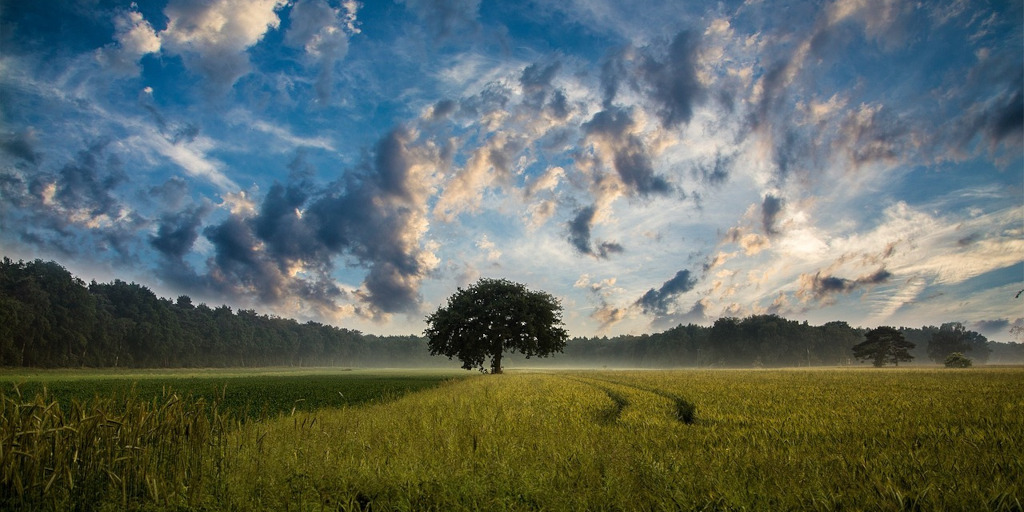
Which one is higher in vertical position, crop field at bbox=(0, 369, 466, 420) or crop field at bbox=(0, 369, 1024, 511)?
crop field at bbox=(0, 369, 1024, 511)

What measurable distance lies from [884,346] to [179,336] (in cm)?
17774

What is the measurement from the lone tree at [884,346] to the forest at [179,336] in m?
55.3

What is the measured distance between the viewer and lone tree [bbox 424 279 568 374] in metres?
53.7

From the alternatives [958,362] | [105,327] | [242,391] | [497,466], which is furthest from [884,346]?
[105,327]

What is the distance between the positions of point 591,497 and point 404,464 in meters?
2.86

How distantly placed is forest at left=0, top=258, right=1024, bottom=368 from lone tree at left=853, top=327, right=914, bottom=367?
55280mm

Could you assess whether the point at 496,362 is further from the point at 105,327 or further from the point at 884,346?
the point at 105,327

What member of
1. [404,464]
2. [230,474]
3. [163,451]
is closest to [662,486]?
[404,464]

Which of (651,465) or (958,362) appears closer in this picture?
(651,465)

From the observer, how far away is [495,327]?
54.2m

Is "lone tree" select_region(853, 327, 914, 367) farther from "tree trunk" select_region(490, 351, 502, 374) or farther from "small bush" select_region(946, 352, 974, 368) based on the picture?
"tree trunk" select_region(490, 351, 502, 374)

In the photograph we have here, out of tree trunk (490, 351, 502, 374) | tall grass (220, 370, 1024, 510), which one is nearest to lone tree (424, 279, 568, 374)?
tree trunk (490, 351, 502, 374)

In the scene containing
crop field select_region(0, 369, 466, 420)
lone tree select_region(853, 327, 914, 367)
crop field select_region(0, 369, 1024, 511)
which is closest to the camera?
crop field select_region(0, 369, 1024, 511)

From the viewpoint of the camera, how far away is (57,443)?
17.6ft
